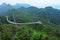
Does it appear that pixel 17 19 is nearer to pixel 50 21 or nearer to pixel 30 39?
pixel 50 21

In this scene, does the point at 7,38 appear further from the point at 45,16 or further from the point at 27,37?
the point at 45,16

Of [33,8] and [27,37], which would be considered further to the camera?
[33,8]

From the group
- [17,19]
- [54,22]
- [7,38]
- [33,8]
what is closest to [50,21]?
[54,22]

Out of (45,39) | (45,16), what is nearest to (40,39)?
(45,39)

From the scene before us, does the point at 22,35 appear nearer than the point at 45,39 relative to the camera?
No

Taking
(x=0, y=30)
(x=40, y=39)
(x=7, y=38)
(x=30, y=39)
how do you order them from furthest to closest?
(x=0, y=30) < (x=7, y=38) < (x=30, y=39) < (x=40, y=39)

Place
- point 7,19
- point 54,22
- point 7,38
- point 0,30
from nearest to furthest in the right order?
point 7,38 < point 0,30 < point 7,19 < point 54,22

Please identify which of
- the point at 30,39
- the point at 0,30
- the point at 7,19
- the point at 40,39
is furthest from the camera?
the point at 7,19

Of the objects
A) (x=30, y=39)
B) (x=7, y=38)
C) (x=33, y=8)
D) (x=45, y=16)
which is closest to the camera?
(x=30, y=39)
